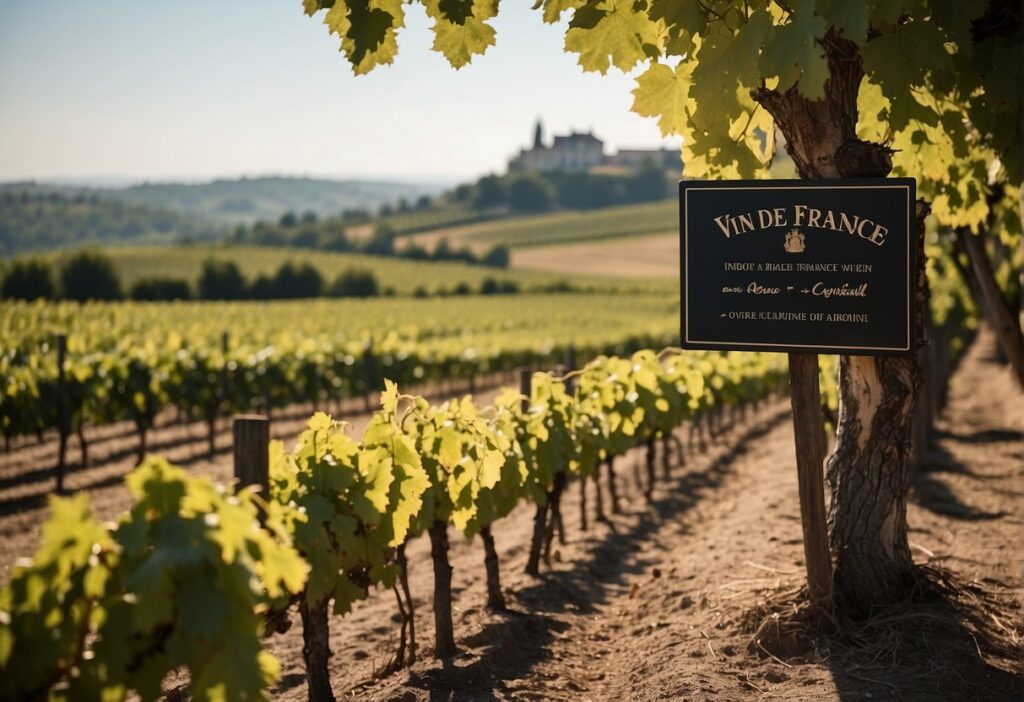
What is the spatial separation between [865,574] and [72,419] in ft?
39.5

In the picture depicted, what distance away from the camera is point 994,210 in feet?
25.7

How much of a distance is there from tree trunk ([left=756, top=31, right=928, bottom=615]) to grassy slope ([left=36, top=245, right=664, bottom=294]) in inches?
2555

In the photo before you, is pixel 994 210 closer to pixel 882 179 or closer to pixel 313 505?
pixel 882 179

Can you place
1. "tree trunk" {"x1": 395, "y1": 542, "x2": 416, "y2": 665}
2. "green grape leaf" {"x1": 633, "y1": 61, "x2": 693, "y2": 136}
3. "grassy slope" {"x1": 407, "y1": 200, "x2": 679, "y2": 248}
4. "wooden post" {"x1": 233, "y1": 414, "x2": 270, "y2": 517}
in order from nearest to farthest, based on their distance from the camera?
"wooden post" {"x1": 233, "y1": 414, "x2": 270, "y2": 517}
"green grape leaf" {"x1": 633, "y1": 61, "x2": 693, "y2": 136}
"tree trunk" {"x1": 395, "y1": 542, "x2": 416, "y2": 665}
"grassy slope" {"x1": 407, "y1": 200, "x2": 679, "y2": 248}

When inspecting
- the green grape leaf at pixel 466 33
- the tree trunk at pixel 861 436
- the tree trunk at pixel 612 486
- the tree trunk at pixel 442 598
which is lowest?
the tree trunk at pixel 612 486

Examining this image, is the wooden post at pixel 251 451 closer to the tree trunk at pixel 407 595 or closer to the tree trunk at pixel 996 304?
the tree trunk at pixel 407 595

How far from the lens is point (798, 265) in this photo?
4559 millimetres

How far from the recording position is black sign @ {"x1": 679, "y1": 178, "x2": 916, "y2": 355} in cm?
438

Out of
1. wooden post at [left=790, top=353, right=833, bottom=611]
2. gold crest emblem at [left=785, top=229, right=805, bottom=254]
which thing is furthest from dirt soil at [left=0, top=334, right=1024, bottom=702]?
gold crest emblem at [left=785, top=229, right=805, bottom=254]

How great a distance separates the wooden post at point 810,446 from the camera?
4836 mm

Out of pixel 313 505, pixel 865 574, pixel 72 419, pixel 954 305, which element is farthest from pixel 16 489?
pixel 954 305

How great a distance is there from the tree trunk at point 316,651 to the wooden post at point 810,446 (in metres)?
2.30

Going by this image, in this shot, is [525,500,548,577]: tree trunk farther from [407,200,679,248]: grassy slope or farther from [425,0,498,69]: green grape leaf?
[407,200,679,248]: grassy slope

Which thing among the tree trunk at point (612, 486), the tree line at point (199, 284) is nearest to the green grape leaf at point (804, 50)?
the tree trunk at point (612, 486)
